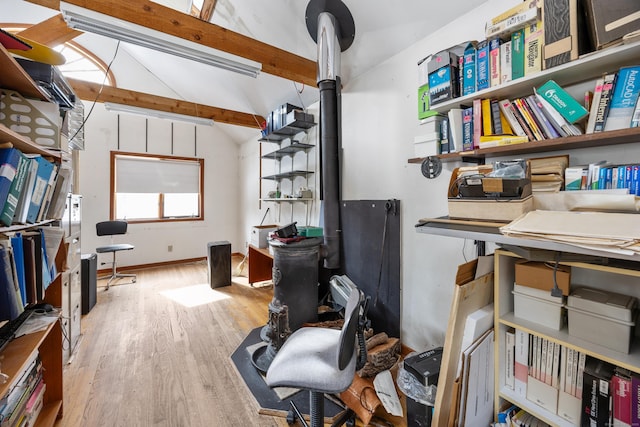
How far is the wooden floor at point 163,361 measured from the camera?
66.5 inches

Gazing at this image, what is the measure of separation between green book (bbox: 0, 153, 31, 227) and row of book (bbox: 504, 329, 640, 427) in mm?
2259

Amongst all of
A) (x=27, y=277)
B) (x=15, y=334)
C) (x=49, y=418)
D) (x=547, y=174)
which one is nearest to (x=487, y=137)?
(x=547, y=174)

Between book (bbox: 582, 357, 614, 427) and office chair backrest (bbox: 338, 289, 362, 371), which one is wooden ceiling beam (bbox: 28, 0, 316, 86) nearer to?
office chair backrest (bbox: 338, 289, 362, 371)

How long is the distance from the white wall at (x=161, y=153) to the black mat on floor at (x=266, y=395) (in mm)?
3684

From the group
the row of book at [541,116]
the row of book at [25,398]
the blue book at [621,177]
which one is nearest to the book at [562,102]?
the row of book at [541,116]

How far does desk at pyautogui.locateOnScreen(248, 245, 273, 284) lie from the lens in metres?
4.02

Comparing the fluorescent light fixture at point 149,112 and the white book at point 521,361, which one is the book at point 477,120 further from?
the fluorescent light fixture at point 149,112

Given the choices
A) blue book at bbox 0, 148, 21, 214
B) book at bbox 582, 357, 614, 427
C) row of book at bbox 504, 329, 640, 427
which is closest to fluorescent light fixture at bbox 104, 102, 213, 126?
blue book at bbox 0, 148, 21, 214

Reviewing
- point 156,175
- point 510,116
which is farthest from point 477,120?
point 156,175

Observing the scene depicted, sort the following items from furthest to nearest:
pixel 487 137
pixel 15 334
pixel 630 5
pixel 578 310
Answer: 1. pixel 487 137
2. pixel 15 334
3. pixel 578 310
4. pixel 630 5

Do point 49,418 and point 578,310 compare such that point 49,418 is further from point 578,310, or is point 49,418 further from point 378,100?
point 378,100

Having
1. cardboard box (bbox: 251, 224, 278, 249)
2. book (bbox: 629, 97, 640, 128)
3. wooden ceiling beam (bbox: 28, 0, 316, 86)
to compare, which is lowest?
cardboard box (bbox: 251, 224, 278, 249)

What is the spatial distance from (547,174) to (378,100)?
151 cm

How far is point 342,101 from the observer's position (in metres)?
2.86
